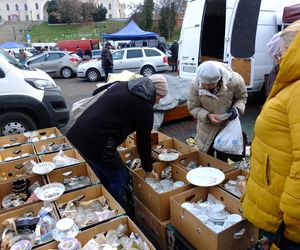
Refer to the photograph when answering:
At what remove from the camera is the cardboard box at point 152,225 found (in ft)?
7.80

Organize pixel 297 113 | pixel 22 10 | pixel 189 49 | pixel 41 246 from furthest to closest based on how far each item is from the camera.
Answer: pixel 22 10 → pixel 189 49 → pixel 41 246 → pixel 297 113

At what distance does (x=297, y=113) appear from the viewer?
45.2 inches

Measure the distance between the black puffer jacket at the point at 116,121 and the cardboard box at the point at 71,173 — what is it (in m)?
0.33

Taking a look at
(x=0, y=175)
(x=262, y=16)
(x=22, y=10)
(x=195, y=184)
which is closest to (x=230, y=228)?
(x=195, y=184)

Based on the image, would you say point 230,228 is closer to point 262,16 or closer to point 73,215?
point 73,215

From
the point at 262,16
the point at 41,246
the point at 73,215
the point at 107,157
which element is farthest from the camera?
the point at 262,16

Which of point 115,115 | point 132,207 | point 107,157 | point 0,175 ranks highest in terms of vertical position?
point 115,115

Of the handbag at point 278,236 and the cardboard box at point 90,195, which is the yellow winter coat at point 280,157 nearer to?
the handbag at point 278,236

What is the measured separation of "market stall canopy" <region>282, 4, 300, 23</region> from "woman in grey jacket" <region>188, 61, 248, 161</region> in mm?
3499

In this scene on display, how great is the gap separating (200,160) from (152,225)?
0.94 m

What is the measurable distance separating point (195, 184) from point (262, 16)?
490 cm

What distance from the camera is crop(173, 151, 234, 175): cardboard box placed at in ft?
9.43

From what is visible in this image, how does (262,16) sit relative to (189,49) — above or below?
above

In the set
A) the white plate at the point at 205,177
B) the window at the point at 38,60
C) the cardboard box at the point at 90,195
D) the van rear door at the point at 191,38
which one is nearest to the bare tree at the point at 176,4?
the window at the point at 38,60
